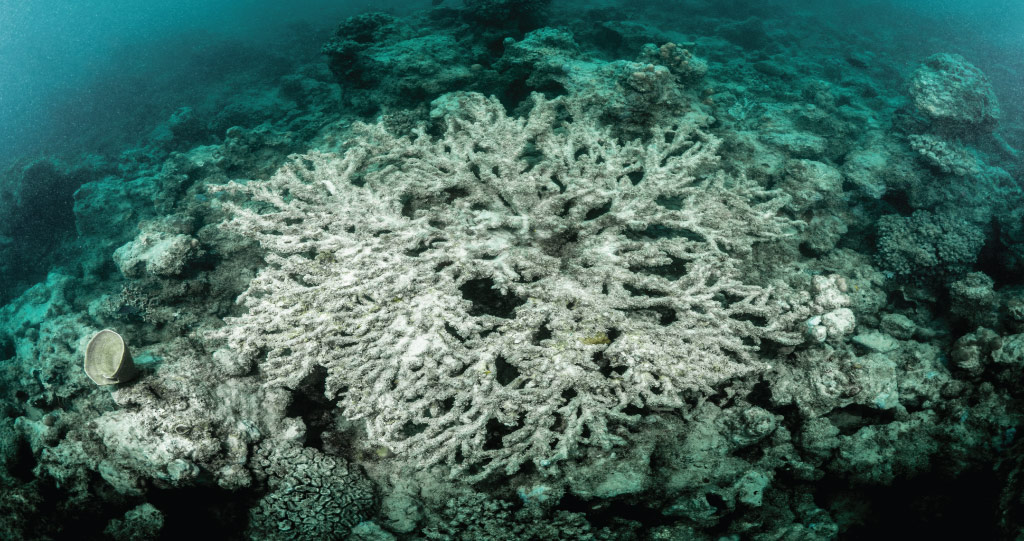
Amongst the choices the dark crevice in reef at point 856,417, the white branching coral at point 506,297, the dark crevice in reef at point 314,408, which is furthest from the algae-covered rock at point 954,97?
the dark crevice in reef at point 314,408

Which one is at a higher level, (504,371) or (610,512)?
(504,371)

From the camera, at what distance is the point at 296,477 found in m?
2.64

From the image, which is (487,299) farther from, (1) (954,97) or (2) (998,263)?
(1) (954,97)

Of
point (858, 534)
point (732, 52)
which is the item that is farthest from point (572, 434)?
point (732, 52)

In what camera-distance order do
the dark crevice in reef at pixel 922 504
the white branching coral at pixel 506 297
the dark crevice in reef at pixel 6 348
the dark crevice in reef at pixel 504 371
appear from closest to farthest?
the dark crevice in reef at pixel 922 504 → the white branching coral at pixel 506 297 → the dark crevice in reef at pixel 504 371 → the dark crevice in reef at pixel 6 348

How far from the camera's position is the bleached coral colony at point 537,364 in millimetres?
2475

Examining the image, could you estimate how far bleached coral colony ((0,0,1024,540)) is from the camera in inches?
97.4

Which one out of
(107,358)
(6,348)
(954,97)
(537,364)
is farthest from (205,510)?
(954,97)

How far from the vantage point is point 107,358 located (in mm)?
2539

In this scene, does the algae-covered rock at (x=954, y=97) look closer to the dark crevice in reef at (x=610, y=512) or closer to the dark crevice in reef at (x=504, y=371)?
the dark crevice in reef at (x=610, y=512)

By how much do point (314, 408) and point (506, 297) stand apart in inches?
63.6

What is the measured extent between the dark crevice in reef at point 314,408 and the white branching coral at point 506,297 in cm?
35

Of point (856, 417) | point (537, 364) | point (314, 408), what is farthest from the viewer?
point (314, 408)

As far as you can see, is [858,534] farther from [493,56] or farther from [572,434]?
[493,56]
